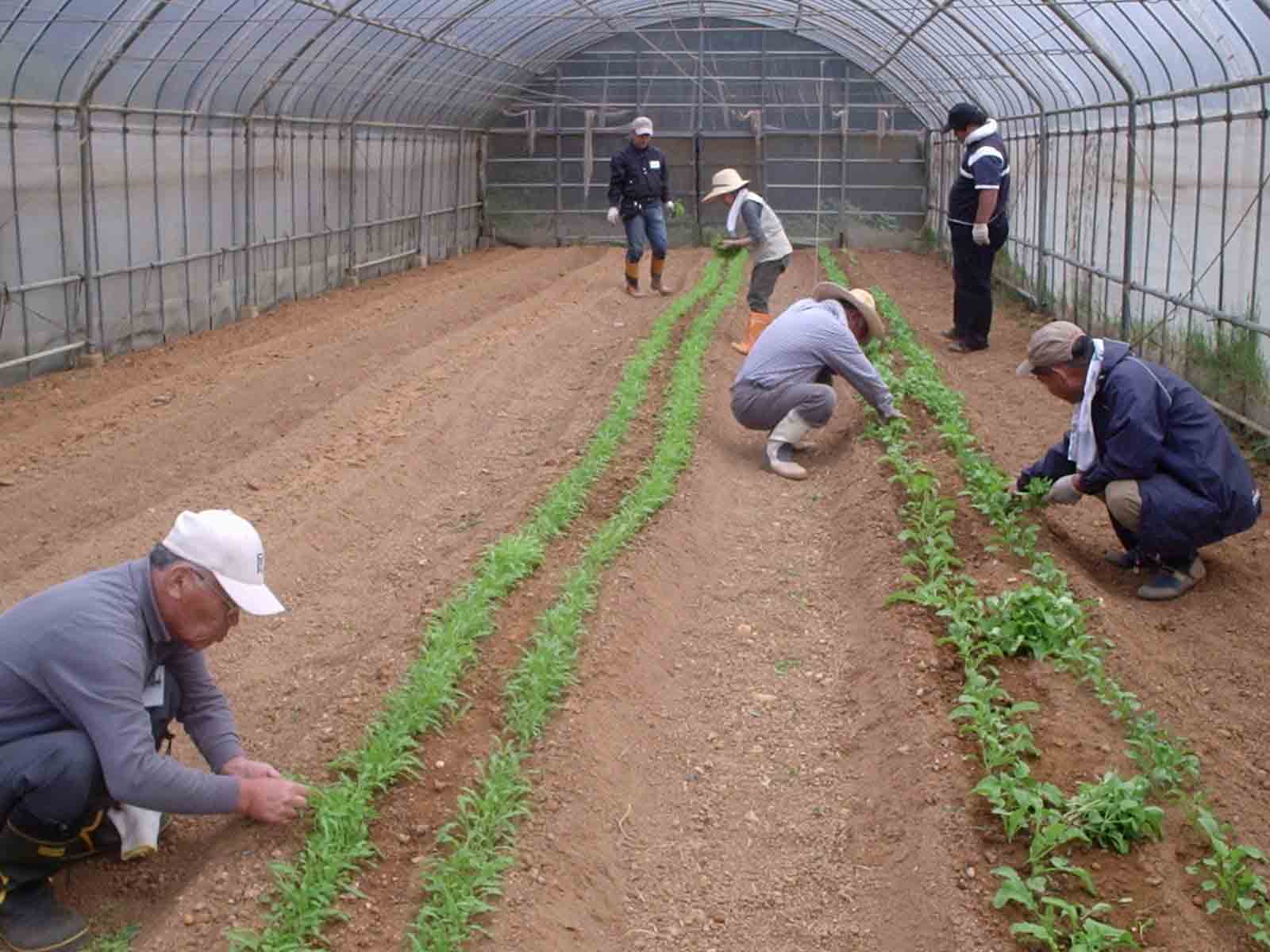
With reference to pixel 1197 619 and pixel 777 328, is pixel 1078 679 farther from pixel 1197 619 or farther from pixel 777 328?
pixel 777 328

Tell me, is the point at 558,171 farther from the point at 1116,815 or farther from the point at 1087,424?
the point at 1116,815

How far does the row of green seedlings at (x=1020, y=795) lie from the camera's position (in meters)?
3.74

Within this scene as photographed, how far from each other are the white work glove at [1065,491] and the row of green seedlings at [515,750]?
200 cm

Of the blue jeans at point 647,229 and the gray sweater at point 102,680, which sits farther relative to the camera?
the blue jeans at point 647,229

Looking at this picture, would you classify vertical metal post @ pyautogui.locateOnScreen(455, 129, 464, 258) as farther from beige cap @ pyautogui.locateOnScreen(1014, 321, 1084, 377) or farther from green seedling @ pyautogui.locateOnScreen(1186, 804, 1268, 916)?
green seedling @ pyautogui.locateOnScreen(1186, 804, 1268, 916)

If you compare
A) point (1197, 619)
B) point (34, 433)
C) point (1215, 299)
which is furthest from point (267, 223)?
→ point (1197, 619)

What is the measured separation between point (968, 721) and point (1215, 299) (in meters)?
6.27

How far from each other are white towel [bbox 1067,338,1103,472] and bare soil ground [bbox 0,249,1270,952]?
51 cm

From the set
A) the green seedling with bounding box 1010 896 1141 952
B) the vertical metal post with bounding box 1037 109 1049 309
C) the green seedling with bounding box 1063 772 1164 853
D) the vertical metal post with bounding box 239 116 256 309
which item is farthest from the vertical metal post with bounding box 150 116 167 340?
the green seedling with bounding box 1010 896 1141 952

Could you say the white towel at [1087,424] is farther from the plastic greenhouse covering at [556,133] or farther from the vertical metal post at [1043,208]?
the vertical metal post at [1043,208]

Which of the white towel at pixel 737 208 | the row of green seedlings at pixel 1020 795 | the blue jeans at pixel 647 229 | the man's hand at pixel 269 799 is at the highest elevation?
the white towel at pixel 737 208

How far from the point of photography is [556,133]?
84.7 feet

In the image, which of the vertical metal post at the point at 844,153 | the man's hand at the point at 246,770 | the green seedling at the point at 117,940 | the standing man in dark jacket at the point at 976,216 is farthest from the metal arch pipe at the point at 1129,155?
the vertical metal post at the point at 844,153

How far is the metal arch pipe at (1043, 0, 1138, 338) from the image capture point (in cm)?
1175
